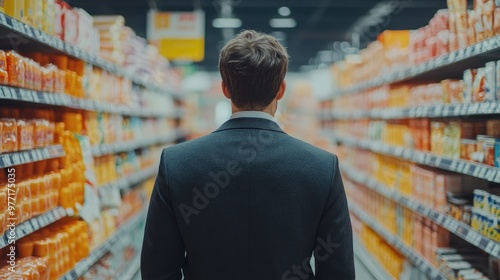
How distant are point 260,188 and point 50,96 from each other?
72.8 inches

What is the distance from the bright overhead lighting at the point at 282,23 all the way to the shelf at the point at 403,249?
963 cm

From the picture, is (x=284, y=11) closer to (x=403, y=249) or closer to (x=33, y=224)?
(x=403, y=249)

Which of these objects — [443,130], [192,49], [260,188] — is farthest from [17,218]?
[192,49]

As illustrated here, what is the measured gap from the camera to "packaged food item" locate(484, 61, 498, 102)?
120 inches

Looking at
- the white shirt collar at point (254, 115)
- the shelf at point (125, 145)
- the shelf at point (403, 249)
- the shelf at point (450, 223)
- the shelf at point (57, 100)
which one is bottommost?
the shelf at point (403, 249)

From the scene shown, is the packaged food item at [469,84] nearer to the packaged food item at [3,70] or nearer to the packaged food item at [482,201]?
the packaged food item at [482,201]

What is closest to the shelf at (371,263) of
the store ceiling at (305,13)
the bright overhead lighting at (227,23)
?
the store ceiling at (305,13)

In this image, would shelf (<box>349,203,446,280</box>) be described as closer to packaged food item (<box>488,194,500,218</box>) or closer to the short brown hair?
packaged food item (<box>488,194,500,218</box>)

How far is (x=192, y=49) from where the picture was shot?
33.5ft

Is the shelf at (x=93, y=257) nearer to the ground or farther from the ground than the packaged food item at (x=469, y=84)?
nearer to the ground

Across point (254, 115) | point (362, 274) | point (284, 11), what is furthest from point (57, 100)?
point (284, 11)

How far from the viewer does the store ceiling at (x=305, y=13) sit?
43.0ft

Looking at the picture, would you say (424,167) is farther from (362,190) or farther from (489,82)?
(362,190)

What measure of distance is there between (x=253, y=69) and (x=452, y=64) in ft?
8.11
